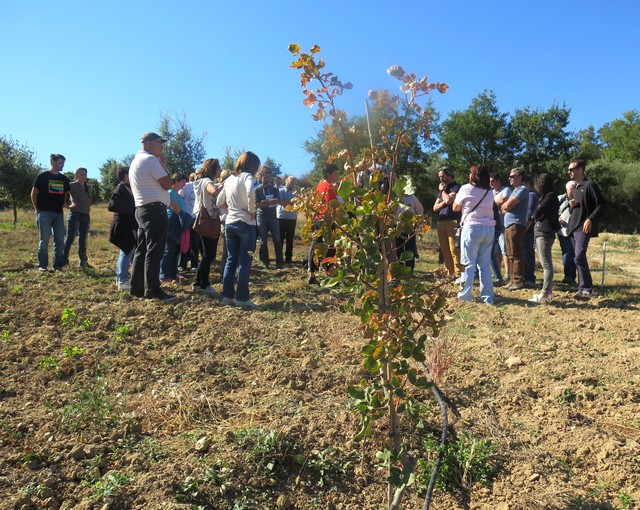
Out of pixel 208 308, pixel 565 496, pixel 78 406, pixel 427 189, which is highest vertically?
pixel 427 189

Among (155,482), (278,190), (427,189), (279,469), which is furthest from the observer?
(427,189)

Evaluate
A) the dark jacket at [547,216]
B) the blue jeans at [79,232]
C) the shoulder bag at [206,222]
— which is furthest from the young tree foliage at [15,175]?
the dark jacket at [547,216]

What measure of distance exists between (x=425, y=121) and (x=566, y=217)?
5.88m

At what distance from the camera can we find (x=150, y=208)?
5141 millimetres

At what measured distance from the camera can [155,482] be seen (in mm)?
2316

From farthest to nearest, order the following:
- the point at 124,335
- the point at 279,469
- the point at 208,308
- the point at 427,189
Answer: the point at 427,189 < the point at 208,308 < the point at 124,335 < the point at 279,469

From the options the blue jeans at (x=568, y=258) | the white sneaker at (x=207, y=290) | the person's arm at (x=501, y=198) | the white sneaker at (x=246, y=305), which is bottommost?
the white sneaker at (x=246, y=305)

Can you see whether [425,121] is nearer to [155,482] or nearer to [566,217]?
[155,482]

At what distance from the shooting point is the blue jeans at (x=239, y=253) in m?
5.37

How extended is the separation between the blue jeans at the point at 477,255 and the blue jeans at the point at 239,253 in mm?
2674

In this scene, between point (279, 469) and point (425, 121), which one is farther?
point (279, 469)

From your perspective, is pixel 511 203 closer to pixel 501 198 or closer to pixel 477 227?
pixel 501 198

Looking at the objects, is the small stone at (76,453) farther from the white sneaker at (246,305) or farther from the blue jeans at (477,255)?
the blue jeans at (477,255)

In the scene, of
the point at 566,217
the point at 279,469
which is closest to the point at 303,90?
the point at 279,469
